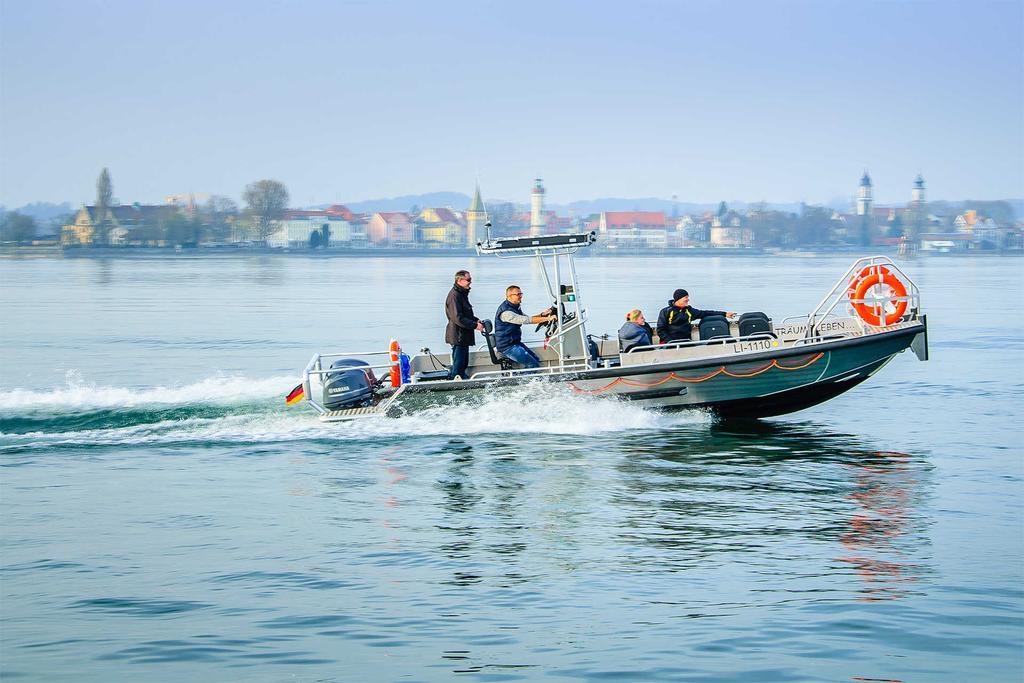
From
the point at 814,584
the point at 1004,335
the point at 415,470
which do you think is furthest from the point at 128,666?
the point at 1004,335

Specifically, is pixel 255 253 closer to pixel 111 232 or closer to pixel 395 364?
pixel 111 232

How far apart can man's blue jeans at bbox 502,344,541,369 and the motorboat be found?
0.62ft

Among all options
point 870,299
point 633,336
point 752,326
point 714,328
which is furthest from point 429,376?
point 870,299

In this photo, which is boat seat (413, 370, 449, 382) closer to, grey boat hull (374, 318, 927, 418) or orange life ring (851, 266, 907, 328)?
grey boat hull (374, 318, 927, 418)

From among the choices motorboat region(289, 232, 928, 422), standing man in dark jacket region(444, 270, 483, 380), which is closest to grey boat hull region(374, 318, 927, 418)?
motorboat region(289, 232, 928, 422)

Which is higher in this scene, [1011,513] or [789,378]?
[789,378]

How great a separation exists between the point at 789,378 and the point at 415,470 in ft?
18.5

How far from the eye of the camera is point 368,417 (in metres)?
17.3

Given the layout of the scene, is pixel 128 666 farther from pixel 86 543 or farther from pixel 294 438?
pixel 294 438

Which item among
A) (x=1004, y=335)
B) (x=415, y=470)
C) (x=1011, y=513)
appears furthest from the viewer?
(x=1004, y=335)

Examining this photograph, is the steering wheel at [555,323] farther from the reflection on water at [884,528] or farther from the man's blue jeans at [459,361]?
the reflection on water at [884,528]

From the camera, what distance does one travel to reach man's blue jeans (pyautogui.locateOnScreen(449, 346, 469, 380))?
1723 cm

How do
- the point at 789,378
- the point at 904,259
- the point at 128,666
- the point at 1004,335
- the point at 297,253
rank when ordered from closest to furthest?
the point at 128,666 < the point at 789,378 < the point at 1004,335 < the point at 904,259 < the point at 297,253

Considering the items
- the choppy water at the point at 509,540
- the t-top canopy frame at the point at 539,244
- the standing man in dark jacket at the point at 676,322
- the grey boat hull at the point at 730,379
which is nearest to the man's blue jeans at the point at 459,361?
the grey boat hull at the point at 730,379
